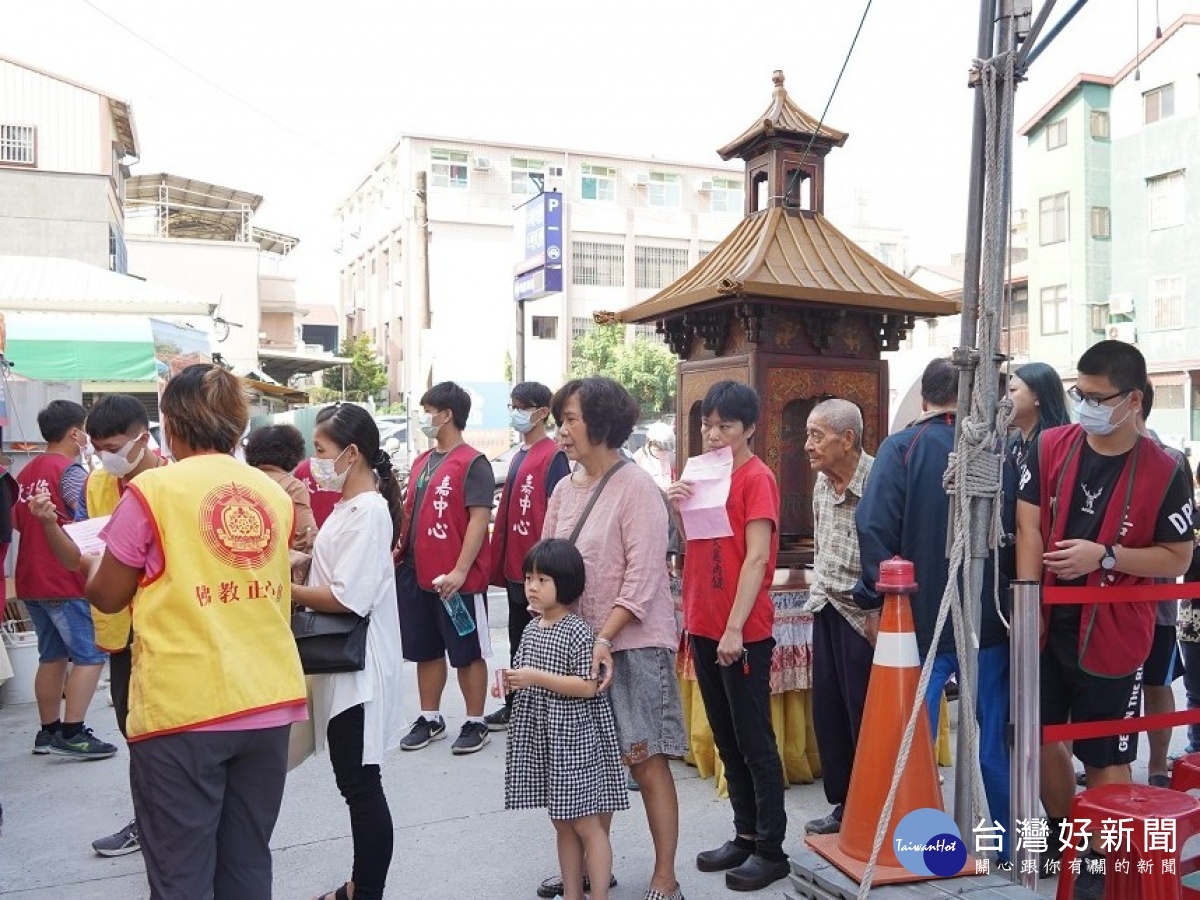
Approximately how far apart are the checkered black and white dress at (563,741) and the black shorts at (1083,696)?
151 cm

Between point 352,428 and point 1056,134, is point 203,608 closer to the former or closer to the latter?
point 352,428

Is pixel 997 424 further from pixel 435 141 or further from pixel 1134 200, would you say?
pixel 435 141

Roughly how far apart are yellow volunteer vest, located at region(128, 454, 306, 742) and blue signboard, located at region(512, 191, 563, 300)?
15.6 metres

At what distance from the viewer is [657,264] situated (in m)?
39.8

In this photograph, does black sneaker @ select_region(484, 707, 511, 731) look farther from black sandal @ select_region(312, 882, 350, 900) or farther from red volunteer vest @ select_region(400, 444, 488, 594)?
black sandal @ select_region(312, 882, 350, 900)

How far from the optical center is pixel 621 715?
312cm

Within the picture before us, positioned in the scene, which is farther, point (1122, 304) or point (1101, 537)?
point (1122, 304)

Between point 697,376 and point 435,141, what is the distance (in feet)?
116

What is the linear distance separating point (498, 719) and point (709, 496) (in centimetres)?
271

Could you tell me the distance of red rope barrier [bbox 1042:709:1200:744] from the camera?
280cm

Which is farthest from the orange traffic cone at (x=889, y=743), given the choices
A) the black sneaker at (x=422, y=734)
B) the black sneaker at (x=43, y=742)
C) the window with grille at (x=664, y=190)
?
the window with grille at (x=664, y=190)

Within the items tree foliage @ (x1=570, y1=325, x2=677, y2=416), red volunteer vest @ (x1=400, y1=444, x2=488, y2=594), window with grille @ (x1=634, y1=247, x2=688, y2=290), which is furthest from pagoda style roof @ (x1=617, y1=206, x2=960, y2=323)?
window with grille @ (x1=634, y1=247, x2=688, y2=290)

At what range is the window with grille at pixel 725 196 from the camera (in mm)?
41938

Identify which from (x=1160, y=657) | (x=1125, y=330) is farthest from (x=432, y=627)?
(x=1125, y=330)
